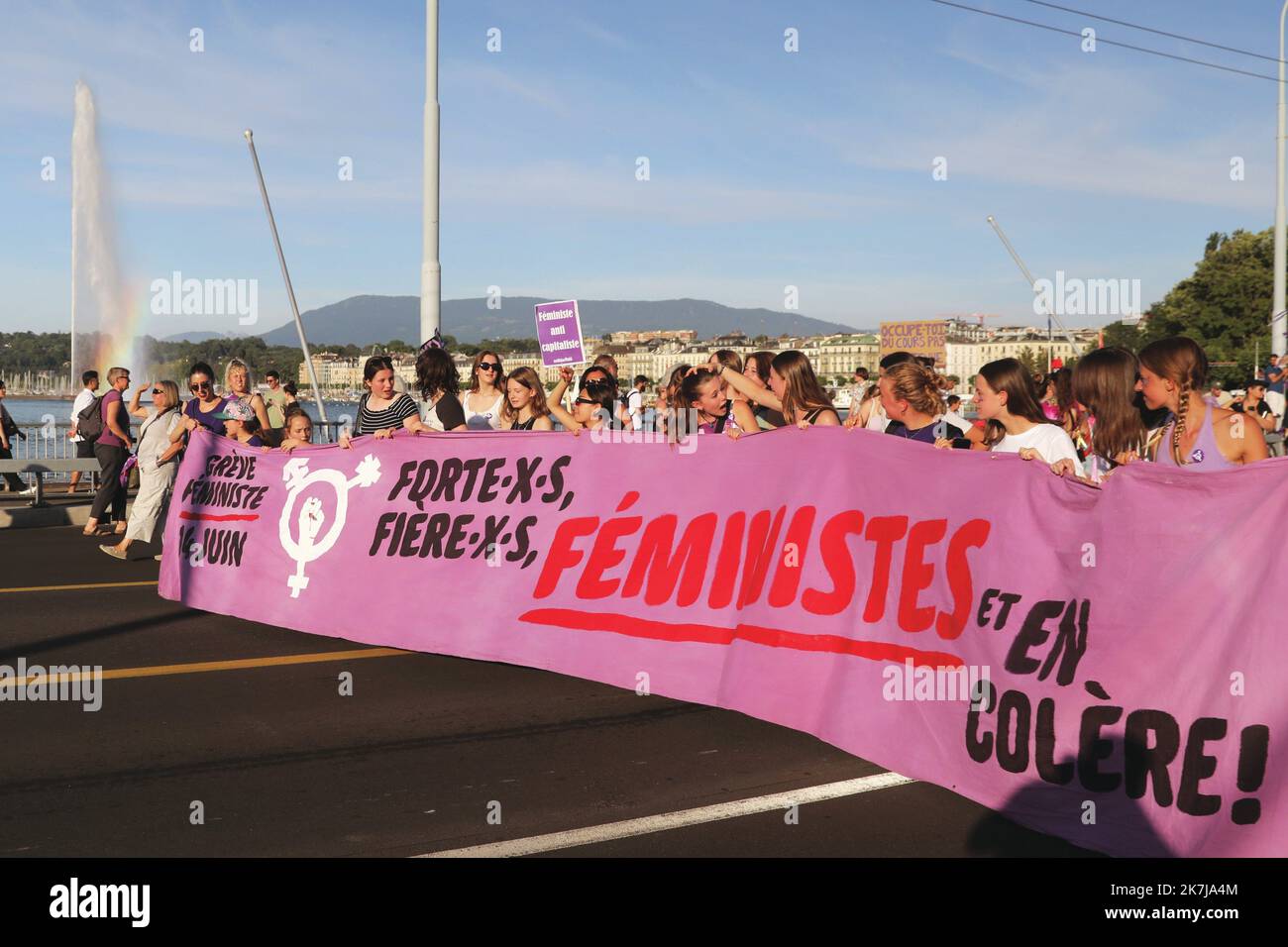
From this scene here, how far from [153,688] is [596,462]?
2711 mm

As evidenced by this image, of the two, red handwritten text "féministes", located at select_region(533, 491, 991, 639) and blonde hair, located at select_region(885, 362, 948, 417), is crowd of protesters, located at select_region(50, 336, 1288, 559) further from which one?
red handwritten text "féministes", located at select_region(533, 491, 991, 639)

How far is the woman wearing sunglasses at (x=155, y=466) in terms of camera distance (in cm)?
1302

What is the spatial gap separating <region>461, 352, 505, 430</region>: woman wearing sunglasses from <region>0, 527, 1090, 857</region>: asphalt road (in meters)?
2.82

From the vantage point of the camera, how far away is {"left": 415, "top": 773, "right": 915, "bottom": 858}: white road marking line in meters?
4.72

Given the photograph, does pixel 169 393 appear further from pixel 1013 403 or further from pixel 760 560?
pixel 1013 403

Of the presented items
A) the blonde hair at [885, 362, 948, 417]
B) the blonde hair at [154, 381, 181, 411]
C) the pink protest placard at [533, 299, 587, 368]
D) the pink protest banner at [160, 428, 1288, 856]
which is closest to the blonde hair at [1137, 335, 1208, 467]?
the pink protest banner at [160, 428, 1288, 856]

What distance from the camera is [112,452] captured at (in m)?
15.8

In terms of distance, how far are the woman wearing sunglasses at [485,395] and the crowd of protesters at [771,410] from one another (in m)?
0.01

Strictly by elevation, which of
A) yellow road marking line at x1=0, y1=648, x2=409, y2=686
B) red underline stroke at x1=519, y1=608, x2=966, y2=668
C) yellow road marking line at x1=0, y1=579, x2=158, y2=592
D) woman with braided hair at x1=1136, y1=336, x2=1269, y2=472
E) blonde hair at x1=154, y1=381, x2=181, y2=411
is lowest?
yellow road marking line at x1=0, y1=648, x2=409, y2=686

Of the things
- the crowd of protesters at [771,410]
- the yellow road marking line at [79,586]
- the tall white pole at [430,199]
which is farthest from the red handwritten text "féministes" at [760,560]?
the tall white pole at [430,199]

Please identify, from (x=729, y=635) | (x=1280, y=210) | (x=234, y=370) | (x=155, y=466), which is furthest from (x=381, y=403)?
(x=1280, y=210)

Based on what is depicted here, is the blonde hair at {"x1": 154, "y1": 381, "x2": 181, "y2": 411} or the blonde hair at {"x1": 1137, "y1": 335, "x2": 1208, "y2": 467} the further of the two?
the blonde hair at {"x1": 154, "y1": 381, "x2": 181, "y2": 411}

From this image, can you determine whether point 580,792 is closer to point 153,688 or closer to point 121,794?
point 121,794

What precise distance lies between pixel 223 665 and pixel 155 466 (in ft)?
19.6
